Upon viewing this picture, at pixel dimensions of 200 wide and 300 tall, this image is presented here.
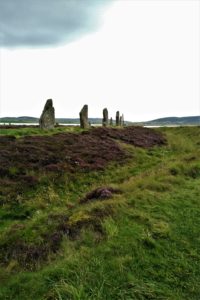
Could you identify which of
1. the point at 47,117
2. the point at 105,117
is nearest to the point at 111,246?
the point at 47,117

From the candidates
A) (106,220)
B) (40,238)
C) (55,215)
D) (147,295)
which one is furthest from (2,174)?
(147,295)

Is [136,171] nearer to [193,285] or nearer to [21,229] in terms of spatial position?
[21,229]

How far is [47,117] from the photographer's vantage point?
3606 centimetres

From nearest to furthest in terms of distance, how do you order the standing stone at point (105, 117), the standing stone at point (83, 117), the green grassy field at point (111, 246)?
the green grassy field at point (111, 246), the standing stone at point (83, 117), the standing stone at point (105, 117)

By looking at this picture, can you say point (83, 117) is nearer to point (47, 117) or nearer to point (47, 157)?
point (47, 117)

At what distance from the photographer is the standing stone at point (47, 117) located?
117ft

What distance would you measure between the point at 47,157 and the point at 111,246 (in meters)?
13.6

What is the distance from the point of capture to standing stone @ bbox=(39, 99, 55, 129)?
3578 centimetres

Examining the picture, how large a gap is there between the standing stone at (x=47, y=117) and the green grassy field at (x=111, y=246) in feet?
70.4

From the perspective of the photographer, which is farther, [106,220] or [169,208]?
[169,208]

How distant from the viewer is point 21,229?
11680mm

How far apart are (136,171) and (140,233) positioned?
484 inches

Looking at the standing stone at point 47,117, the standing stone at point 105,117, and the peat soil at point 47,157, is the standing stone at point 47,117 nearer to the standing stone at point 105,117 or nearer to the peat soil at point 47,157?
the peat soil at point 47,157

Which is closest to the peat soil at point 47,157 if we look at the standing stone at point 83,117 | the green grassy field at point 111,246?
the green grassy field at point 111,246
